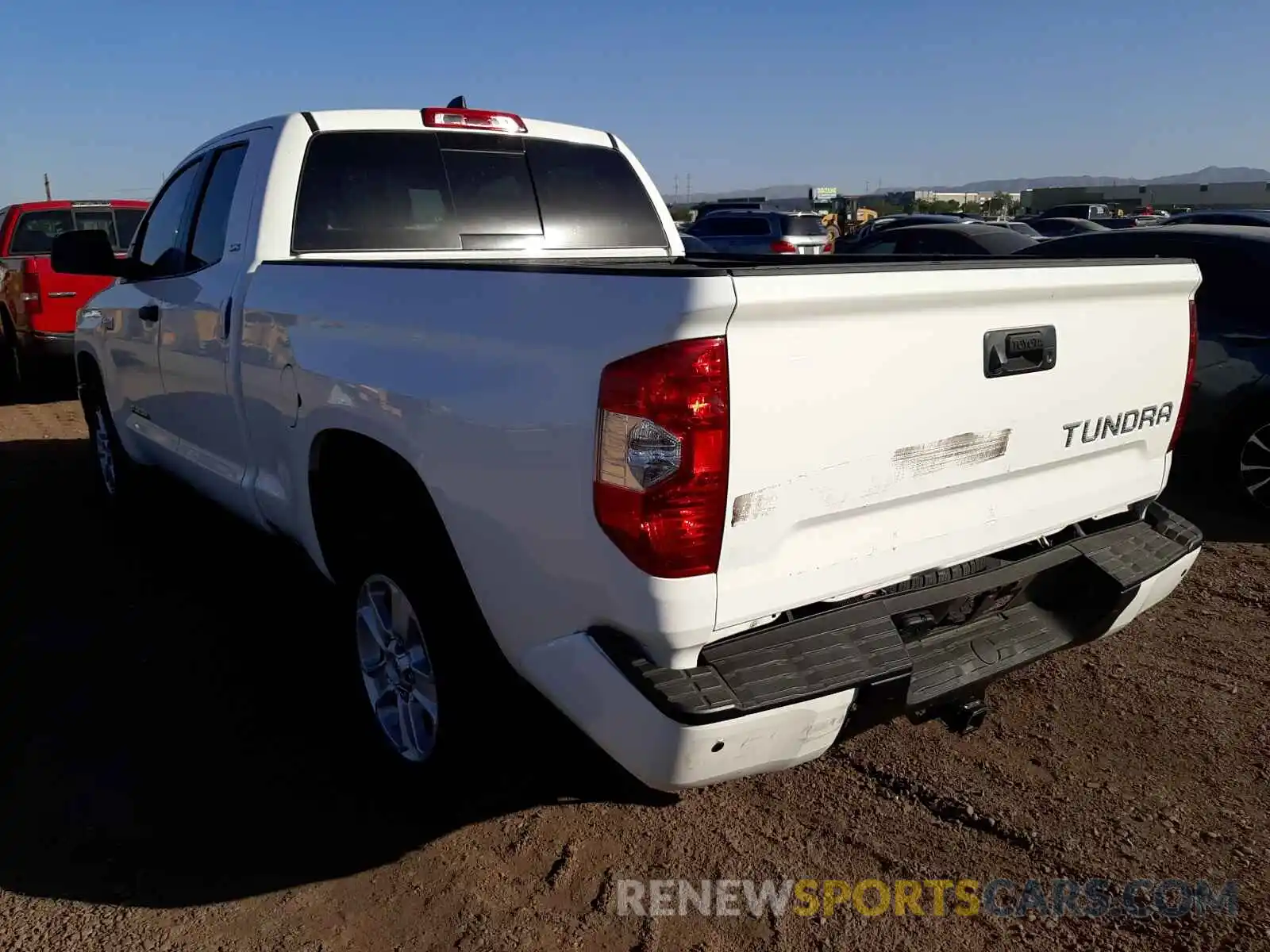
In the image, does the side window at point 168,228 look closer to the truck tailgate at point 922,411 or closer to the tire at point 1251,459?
the truck tailgate at point 922,411

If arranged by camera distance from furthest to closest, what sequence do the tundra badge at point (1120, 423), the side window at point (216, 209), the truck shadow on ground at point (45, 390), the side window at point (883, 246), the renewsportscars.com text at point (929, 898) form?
the side window at point (883, 246) → the truck shadow on ground at point (45, 390) → the side window at point (216, 209) → the tundra badge at point (1120, 423) → the renewsportscars.com text at point (929, 898)

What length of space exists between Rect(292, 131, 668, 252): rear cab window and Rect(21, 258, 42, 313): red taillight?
24.0 ft

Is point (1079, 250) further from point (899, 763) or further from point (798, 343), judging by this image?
point (798, 343)

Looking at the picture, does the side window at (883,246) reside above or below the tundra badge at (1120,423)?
above

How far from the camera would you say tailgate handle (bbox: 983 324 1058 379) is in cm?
238

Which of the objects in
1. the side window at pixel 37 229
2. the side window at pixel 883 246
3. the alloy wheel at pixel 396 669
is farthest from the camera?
the side window at pixel 883 246

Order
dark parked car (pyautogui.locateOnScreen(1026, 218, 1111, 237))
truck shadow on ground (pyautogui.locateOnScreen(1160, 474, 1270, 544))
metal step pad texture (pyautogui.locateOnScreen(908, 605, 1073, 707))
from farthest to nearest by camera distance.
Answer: dark parked car (pyautogui.locateOnScreen(1026, 218, 1111, 237)) → truck shadow on ground (pyautogui.locateOnScreen(1160, 474, 1270, 544)) → metal step pad texture (pyautogui.locateOnScreen(908, 605, 1073, 707))

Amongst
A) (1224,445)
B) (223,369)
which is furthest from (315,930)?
(1224,445)

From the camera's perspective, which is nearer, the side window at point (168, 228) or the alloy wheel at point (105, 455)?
the side window at point (168, 228)

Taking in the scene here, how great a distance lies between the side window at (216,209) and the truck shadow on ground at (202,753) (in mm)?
1159

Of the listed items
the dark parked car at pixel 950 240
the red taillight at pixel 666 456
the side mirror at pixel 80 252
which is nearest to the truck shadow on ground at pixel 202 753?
the red taillight at pixel 666 456

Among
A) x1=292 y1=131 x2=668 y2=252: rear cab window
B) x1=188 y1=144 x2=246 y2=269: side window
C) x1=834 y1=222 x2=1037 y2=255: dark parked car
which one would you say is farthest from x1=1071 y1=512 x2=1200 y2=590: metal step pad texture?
x1=834 y1=222 x2=1037 y2=255: dark parked car

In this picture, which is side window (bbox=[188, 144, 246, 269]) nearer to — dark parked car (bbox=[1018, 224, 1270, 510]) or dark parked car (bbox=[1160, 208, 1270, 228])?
dark parked car (bbox=[1018, 224, 1270, 510])

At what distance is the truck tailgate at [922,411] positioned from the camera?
80.8 inches
